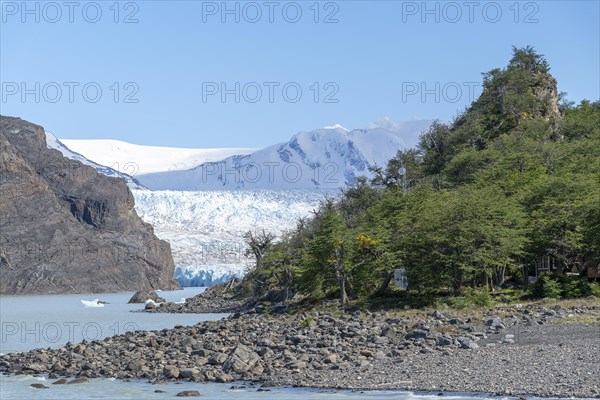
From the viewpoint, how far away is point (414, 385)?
90.0 feet

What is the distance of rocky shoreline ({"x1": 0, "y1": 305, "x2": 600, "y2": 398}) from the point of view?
27547mm

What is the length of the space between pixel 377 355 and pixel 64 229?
142 m

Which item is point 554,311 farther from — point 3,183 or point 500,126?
point 3,183

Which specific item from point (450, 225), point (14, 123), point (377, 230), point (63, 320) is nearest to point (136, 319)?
point (63, 320)

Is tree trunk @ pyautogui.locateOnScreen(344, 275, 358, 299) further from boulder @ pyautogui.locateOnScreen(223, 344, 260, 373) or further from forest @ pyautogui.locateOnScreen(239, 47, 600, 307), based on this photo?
boulder @ pyautogui.locateOnScreen(223, 344, 260, 373)

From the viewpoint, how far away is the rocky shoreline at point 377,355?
90.4 ft

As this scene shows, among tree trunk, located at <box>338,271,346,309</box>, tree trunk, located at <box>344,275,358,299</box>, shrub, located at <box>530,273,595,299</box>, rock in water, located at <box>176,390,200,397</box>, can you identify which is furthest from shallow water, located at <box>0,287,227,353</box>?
shrub, located at <box>530,273,595,299</box>

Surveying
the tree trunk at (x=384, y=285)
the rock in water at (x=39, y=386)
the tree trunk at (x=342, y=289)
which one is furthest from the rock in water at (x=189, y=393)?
the tree trunk at (x=384, y=285)

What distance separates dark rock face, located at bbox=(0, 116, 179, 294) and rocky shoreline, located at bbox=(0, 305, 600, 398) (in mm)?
118253

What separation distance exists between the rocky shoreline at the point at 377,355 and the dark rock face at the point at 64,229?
11825 cm

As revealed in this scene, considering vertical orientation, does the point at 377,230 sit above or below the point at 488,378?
above

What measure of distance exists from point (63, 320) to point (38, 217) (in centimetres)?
9545

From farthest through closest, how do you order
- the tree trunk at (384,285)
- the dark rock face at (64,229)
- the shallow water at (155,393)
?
1. the dark rock face at (64,229)
2. the tree trunk at (384,285)
3. the shallow water at (155,393)

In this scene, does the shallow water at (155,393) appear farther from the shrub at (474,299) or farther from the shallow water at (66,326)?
the shrub at (474,299)
